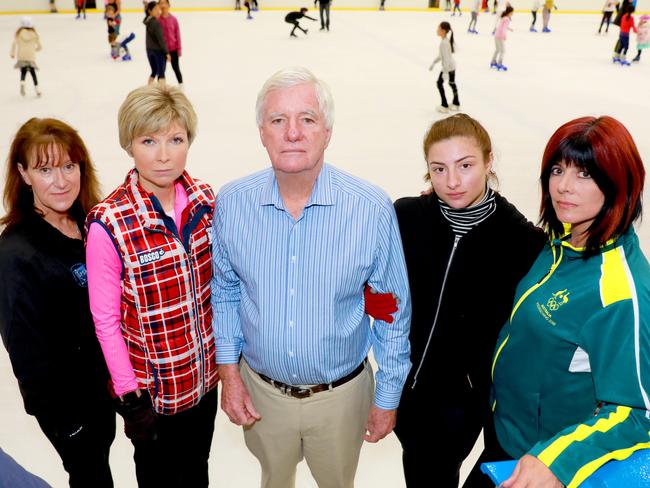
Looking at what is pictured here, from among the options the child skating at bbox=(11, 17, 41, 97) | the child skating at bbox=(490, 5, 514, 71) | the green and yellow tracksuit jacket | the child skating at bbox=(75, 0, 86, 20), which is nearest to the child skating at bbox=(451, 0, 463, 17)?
the child skating at bbox=(490, 5, 514, 71)

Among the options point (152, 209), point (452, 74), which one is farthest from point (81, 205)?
point (452, 74)

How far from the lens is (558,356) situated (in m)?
1.51

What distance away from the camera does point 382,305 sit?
71.7 inches

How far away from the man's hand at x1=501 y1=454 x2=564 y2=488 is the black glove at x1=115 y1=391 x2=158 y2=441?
122 cm

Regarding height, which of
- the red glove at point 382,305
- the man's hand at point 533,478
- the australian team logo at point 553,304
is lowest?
the man's hand at point 533,478

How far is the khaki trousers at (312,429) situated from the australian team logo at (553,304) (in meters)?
0.72

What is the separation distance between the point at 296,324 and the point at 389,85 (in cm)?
991

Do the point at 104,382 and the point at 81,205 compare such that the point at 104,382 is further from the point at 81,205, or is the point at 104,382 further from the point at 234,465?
the point at 234,465

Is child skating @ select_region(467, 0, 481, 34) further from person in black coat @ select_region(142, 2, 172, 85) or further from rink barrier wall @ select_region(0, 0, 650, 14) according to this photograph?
person in black coat @ select_region(142, 2, 172, 85)

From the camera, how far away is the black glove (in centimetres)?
189

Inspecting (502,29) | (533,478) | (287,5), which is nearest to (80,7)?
(287,5)

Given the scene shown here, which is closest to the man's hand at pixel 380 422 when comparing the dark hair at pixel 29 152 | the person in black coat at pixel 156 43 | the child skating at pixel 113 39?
the dark hair at pixel 29 152

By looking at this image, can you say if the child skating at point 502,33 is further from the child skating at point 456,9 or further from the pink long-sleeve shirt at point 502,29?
the child skating at point 456,9

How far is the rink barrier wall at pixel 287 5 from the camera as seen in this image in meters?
20.9
